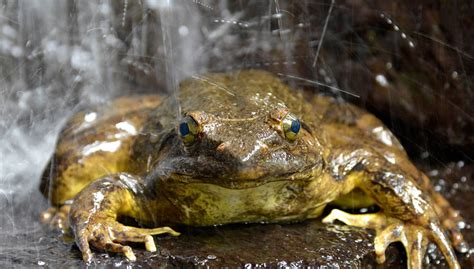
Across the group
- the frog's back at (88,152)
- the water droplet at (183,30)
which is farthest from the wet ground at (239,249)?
the water droplet at (183,30)

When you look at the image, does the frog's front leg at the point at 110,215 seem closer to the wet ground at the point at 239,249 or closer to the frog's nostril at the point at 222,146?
the wet ground at the point at 239,249

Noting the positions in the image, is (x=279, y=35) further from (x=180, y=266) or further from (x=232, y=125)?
(x=180, y=266)

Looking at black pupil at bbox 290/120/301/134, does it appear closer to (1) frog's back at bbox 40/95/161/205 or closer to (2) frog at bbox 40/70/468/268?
(2) frog at bbox 40/70/468/268

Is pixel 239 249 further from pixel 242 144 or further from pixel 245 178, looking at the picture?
pixel 242 144

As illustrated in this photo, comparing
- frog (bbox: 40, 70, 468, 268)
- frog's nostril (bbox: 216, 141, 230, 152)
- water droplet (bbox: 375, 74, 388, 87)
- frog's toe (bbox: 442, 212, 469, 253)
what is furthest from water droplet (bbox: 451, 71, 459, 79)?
frog's nostril (bbox: 216, 141, 230, 152)

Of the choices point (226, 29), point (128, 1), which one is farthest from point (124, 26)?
point (226, 29)
